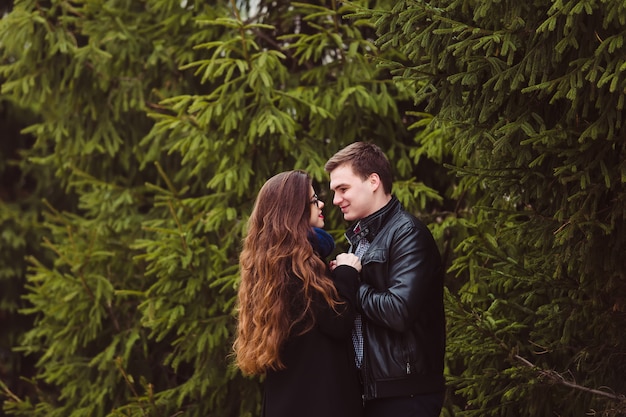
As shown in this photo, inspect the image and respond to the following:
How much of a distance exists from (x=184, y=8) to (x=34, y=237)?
5625mm

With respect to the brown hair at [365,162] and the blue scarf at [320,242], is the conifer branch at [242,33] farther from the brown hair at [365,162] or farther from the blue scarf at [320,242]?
the blue scarf at [320,242]

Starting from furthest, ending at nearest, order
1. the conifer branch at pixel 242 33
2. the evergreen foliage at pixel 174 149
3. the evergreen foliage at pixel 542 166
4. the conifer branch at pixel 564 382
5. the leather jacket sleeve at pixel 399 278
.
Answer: the evergreen foliage at pixel 174 149
the conifer branch at pixel 242 33
the conifer branch at pixel 564 382
the evergreen foliage at pixel 542 166
the leather jacket sleeve at pixel 399 278

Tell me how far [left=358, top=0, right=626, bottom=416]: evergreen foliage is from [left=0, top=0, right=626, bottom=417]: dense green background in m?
0.01

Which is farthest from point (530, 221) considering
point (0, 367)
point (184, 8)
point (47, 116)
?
point (0, 367)

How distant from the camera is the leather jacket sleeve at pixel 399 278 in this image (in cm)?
367

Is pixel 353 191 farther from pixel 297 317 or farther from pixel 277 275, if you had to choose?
pixel 297 317

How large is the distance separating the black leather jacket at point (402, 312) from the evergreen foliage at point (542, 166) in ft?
2.11

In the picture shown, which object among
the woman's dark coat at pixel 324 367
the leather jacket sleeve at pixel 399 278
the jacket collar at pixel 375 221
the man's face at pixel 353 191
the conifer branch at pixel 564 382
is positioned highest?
the man's face at pixel 353 191

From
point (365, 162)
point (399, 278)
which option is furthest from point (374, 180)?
point (399, 278)

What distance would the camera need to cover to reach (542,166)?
4.25 meters

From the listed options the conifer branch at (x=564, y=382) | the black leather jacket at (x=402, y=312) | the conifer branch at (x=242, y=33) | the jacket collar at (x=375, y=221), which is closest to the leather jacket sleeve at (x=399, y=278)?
the black leather jacket at (x=402, y=312)

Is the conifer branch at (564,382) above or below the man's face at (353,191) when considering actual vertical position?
below

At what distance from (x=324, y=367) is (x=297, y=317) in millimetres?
258

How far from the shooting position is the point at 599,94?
372cm
